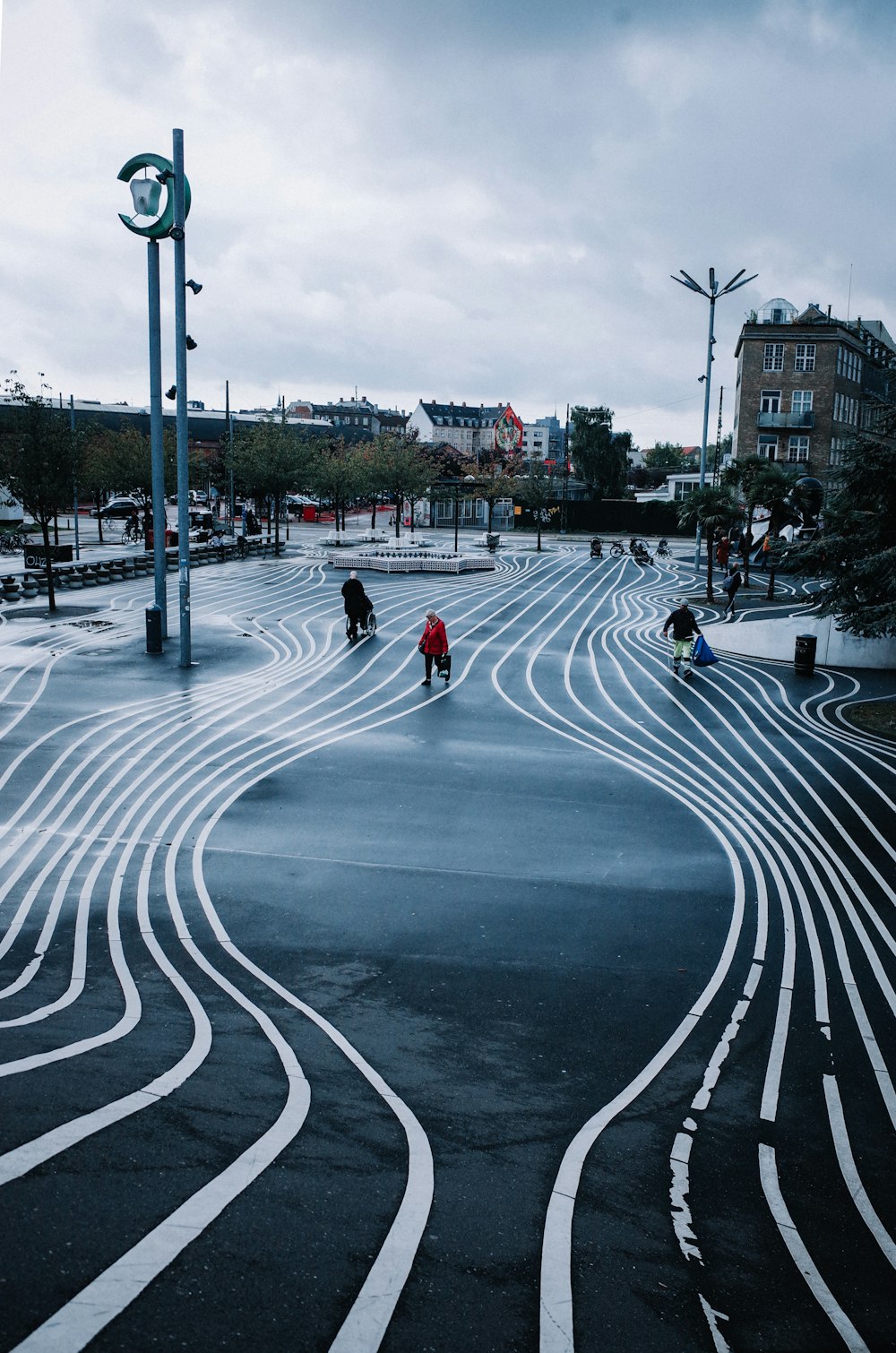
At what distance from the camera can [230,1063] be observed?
595 centimetres

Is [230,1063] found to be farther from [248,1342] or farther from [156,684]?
[156,684]

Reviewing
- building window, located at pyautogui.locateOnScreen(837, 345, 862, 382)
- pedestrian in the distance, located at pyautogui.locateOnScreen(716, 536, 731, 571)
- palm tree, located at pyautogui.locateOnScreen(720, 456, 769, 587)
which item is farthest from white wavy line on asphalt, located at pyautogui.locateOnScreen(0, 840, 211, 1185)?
building window, located at pyautogui.locateOnScreen(837, 345, 862, 382)

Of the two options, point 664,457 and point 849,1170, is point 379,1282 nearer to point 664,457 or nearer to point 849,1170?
point 849,1170

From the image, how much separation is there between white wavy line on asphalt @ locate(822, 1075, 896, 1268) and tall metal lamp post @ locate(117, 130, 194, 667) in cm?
1385

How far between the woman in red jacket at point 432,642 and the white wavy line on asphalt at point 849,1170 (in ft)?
41.2

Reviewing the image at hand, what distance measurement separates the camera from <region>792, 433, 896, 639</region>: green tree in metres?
15.8

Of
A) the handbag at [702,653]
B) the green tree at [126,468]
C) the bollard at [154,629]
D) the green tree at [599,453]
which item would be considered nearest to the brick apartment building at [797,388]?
the green tree at [599,453]

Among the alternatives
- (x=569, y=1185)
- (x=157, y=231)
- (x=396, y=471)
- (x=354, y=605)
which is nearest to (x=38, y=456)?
(x=157, y=231)

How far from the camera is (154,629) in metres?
20.0

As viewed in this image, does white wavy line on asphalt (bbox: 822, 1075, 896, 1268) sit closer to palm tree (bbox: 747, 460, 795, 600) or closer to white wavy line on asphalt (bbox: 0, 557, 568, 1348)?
white wavy line on asphalt (bbox: 0, 557, 568, 1348)

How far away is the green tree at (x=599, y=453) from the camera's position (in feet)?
299

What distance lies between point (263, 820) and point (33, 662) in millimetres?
9952

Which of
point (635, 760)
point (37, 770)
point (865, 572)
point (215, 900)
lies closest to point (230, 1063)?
point (215, 900)

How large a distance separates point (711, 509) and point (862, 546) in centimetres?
1439
